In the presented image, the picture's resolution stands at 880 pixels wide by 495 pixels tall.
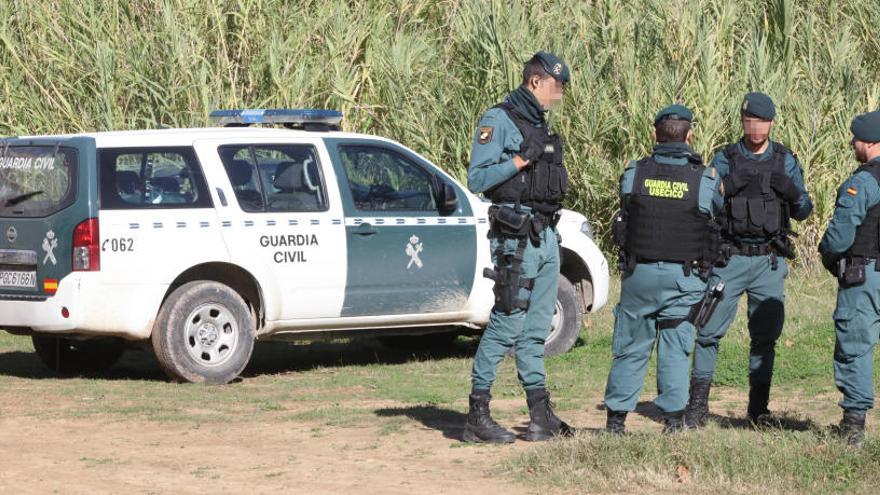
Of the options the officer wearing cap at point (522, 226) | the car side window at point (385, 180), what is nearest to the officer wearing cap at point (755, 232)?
the officer wearing cap at point (522, 226)

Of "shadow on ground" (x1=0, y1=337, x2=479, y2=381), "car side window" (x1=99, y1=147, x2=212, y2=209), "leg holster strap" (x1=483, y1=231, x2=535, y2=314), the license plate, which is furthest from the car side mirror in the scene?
"leg holster strap" (x1=483, y1=231, x2=535, y2=314)

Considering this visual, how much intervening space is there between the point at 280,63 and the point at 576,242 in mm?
5676

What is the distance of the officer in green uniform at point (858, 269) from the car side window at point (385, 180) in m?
3.84

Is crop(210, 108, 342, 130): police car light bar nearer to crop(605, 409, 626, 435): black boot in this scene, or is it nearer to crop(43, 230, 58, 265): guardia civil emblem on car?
crop(43, 230, 58, 265): guardia civil emblem on car

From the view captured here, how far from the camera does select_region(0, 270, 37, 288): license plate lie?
1001 cm

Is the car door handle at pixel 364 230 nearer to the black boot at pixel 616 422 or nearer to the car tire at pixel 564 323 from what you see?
the car tire at pixel 564 323

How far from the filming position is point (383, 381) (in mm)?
10602

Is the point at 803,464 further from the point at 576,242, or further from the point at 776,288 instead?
the point at 576,242

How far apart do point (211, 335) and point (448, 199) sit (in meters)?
1.92

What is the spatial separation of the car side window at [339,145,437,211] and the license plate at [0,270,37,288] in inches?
87.7

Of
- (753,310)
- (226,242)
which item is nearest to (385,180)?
(226,242)

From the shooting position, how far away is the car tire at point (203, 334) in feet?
33.3

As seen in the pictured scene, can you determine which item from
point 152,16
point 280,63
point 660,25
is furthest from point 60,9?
point 660,25

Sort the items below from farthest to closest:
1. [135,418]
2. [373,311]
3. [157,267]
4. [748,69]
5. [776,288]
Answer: [748,69] < [373,311] < [157,267] < [135,418] < [776,288]
